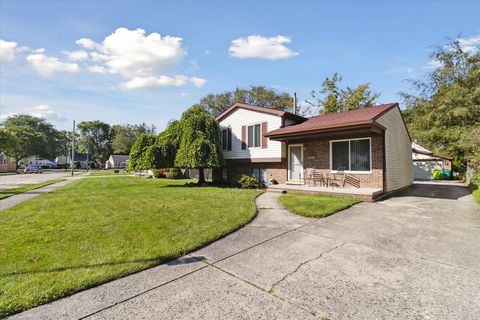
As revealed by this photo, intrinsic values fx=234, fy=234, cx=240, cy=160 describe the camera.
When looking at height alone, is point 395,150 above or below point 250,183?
above

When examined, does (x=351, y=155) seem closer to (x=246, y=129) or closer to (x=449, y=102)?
(x=246, y=129)

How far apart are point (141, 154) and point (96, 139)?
69.6m

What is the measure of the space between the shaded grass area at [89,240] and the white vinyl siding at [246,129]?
6.13 meters

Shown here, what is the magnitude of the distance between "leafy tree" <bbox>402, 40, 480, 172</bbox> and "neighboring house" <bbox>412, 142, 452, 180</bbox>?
4.00 m

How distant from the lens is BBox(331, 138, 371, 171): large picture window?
10477mm

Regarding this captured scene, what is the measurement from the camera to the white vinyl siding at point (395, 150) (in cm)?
1072

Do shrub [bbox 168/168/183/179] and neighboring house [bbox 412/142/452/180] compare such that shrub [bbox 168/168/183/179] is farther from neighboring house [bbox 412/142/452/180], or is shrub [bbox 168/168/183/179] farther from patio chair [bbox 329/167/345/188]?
neighboring house [bbox 412/142/452/180]

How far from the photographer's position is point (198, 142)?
14031 mm

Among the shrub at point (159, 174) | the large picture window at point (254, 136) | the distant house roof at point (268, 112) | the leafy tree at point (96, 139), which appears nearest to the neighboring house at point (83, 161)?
the leafy tree at point (96, 139)

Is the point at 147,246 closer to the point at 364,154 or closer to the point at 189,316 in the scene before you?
the point at 189,316

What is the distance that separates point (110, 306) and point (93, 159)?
87688mm

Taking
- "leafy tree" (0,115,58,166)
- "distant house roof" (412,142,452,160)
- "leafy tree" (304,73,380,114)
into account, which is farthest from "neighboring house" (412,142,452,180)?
"leafy tree" (0,115,58,166)

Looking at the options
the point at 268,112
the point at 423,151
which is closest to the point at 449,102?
the point at 423,151

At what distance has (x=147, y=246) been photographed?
4.29 metres
